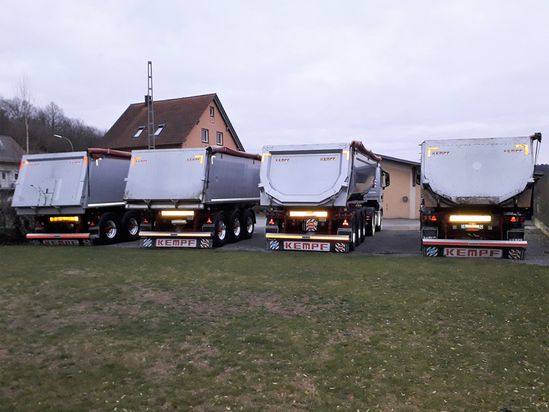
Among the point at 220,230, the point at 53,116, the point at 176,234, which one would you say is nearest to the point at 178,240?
the point at 176,234

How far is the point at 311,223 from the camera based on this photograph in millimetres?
12984

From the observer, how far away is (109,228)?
15.7m

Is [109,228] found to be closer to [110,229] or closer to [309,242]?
[110,229]

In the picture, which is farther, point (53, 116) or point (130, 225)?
point (53, 116)

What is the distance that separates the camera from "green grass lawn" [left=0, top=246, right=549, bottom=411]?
3.77 m

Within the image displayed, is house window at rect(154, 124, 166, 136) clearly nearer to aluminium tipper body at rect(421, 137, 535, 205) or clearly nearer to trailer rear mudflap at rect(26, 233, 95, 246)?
trailer rear mudflap at rect(26, 233, 95, 246)

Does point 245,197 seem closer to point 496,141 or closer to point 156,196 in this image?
point 156,196

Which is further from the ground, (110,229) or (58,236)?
(110,229)

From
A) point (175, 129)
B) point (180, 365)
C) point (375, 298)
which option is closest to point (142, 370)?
point (180, 365)

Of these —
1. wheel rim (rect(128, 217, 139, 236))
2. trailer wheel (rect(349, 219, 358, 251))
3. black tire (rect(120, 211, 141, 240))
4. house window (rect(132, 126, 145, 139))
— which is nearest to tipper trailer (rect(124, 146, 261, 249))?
black tire (rect(120, 211, 141, 240))

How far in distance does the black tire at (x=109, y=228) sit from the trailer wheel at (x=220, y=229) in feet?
12.4

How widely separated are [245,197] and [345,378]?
12928mm

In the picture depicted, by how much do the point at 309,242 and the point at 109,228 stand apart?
7041mm

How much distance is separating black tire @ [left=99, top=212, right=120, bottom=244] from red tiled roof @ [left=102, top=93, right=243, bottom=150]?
23119 millimetres
